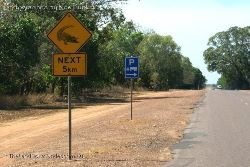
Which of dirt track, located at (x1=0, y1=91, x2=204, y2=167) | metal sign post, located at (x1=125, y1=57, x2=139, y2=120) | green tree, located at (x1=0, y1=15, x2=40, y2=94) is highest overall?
green tree, located at (x1=0, y1=15, x2=40, y2=94)

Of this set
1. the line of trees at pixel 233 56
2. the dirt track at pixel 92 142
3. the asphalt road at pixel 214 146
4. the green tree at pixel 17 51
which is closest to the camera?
the asphalt road at pixel 214 146

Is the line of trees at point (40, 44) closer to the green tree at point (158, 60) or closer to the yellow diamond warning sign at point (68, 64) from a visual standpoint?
the green tree at point (158, 60)

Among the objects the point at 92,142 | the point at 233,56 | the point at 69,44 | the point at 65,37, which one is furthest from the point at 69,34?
the point at 233,56

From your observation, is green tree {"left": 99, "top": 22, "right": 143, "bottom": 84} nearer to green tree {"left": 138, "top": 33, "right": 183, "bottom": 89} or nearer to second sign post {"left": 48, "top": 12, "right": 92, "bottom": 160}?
green tree {"left": 138, "top": 33, "right": 183, "bottom": 89}

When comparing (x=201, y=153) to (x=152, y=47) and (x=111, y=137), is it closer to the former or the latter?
(x=111, y=137)

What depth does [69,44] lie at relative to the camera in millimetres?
12820

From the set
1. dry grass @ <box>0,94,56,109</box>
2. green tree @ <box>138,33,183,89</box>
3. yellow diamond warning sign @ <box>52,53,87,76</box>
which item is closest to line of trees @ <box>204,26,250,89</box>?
green tree @ <box>138,33,183,89</box>

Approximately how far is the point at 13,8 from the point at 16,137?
91.1 feet

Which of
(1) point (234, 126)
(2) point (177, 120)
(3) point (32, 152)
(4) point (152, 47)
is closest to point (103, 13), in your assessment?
(2) point (177, 120)

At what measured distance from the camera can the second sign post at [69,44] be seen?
1270cm

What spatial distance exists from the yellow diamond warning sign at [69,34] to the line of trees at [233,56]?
434ft

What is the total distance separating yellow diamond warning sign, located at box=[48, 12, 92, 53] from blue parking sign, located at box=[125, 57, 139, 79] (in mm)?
11185

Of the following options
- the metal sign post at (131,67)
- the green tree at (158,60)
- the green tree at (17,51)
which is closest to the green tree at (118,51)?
the green tree at (158,60)

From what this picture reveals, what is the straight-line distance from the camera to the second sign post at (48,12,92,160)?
12703 mm
